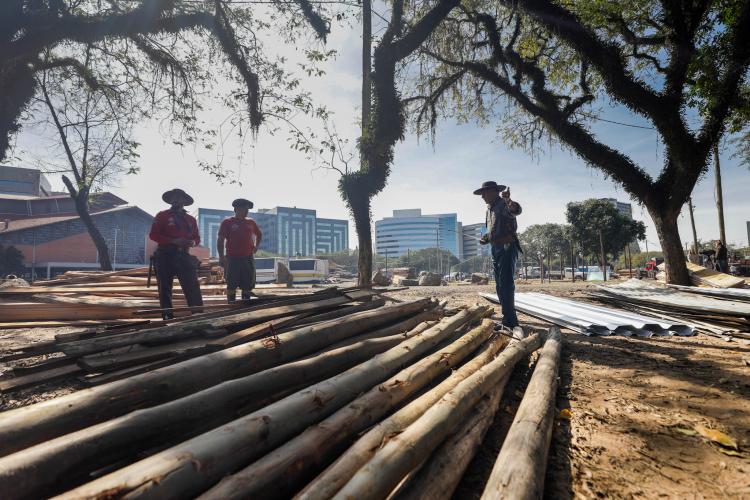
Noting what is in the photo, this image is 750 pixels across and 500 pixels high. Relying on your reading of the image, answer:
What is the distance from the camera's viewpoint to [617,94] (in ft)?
30.0

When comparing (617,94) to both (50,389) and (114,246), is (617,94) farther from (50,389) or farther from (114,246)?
(114,246)

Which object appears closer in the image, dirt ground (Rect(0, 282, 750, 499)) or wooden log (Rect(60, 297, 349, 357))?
dirt ground (Rect(0, 282, 750, 499))

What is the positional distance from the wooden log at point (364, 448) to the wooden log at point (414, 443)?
0.16 feet

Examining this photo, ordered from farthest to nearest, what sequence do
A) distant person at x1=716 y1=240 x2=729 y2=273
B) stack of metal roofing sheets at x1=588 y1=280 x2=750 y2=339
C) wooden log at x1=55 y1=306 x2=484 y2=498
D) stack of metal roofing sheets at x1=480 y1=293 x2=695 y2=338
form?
distant person at x1=716 y1=240 x2=729 y2=273, stack of metal roofing sheets at x1=588 y1=280 x2=750 y2=339, stack of metal roofing sheets at x1=480 y1=293 x2=695 y2=338, wooden log at x1=55 y1=306 x2=484 y2=498

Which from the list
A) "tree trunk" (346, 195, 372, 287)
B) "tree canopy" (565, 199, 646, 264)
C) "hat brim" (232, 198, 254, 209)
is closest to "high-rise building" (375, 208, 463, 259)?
"tree canopy" (565, 199, 646, 264)

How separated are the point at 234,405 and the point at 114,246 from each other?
4395 cm

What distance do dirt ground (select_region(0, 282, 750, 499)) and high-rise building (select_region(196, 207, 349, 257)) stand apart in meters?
131

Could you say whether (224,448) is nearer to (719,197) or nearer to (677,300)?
(677,300)

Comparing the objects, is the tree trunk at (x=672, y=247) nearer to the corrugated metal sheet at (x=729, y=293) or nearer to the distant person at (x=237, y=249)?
the corrugated metal sheet at (x=729, y=293)

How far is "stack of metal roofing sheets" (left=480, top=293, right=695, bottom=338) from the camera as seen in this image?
4660mm

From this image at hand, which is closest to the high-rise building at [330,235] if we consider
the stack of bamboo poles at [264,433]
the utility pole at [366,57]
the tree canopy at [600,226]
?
the tree canopy at [600,226]

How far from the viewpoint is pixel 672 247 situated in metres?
9.16

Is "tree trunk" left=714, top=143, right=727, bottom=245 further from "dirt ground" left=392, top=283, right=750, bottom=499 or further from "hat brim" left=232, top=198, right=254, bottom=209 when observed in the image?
"hat brim" left=232, top=198, right=254, bottom=209

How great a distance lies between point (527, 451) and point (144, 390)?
1.94m
